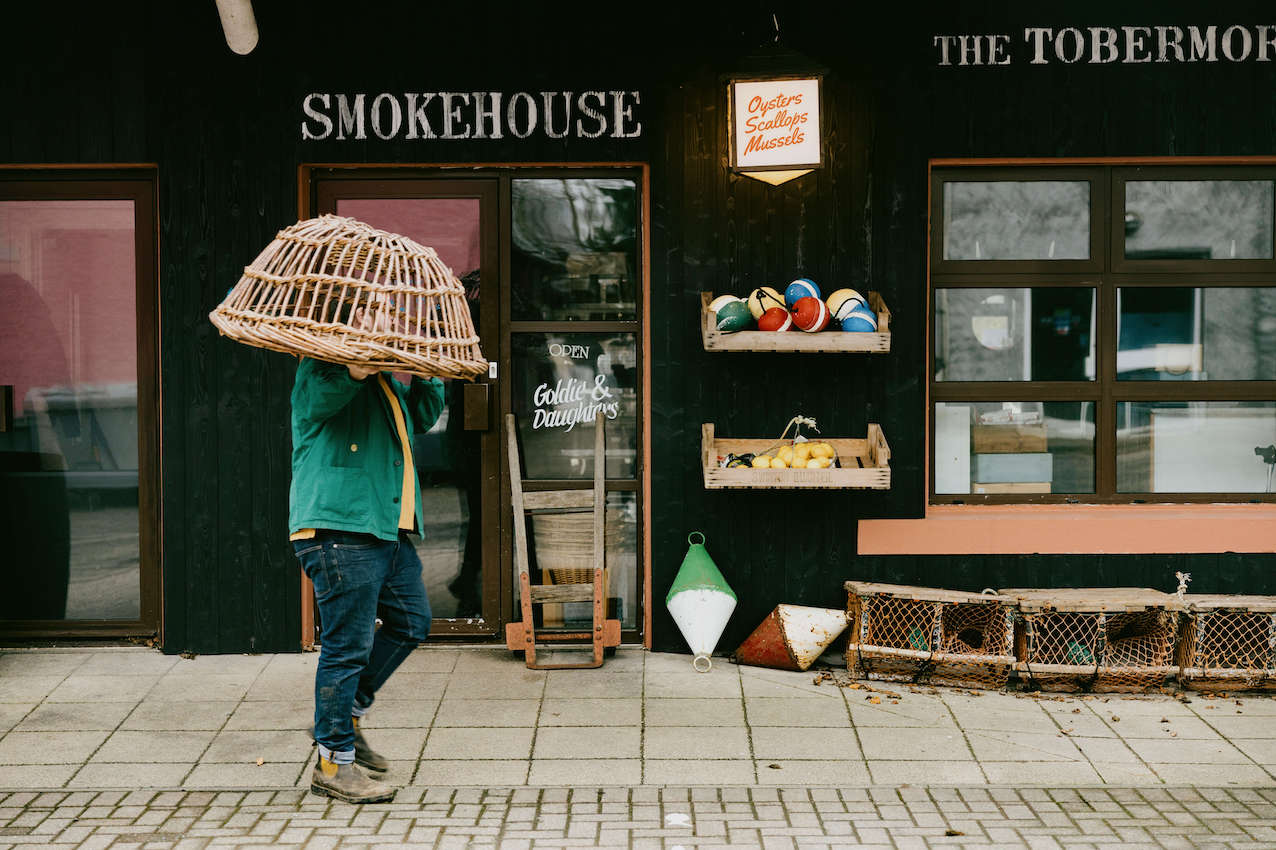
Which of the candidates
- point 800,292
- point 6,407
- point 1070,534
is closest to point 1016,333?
point 1070,534

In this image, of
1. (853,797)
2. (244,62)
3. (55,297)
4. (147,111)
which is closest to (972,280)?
(853,797)

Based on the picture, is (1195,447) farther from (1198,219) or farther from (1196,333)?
(1198,219)

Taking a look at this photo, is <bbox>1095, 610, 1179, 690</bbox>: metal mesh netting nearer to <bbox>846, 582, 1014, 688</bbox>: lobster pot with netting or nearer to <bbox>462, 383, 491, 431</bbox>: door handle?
<bbox>846, 582, 1014, 688</bbox>: lobster pot with netting

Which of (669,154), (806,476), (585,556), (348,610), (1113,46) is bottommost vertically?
(585,556)

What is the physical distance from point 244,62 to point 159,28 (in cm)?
47

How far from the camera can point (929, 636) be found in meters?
6.04

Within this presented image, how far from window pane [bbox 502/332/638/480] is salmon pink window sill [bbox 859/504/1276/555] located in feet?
4.76

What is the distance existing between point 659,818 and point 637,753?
0.67 meters

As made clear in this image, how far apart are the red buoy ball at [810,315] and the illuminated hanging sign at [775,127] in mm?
637

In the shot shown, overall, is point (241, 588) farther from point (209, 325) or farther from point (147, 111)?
point (147, 111)

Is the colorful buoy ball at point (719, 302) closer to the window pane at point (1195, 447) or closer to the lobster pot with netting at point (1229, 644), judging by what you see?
the window pane at point (1195, 447)

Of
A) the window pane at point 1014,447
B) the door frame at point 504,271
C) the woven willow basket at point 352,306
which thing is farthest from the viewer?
the window pane at point 1014,447

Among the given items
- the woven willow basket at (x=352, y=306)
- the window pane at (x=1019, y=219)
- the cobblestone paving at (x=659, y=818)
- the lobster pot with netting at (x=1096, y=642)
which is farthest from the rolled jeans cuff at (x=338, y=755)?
the window pane at (x=1019, y=219)

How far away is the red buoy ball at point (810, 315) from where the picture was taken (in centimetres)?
598
